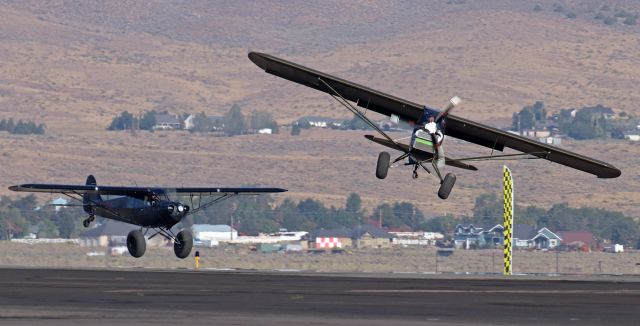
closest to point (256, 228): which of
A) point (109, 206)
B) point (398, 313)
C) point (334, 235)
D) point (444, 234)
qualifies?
point (334, 235)

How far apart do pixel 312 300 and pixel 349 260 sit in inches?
3832

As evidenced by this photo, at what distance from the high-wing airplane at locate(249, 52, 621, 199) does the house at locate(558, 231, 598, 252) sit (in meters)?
107

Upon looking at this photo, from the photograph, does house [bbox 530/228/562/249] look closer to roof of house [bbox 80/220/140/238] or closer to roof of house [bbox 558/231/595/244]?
roof of house [bbox 558/231/595/244]

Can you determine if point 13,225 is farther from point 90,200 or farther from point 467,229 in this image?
point 90,200

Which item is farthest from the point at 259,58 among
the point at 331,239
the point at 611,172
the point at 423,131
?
the point at 331,239

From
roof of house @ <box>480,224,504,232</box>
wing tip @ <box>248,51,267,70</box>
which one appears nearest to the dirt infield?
roof of house @ <box>480,224,504,232</box>

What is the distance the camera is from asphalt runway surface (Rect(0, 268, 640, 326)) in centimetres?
3006

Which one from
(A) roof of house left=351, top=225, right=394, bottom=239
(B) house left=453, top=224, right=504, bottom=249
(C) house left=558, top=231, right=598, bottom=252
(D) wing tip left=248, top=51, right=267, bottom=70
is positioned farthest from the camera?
(C) house left=558, top=231, right=598, bottom=252

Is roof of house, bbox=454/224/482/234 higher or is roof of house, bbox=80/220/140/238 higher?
roof of house, bbox=454/224/482/234

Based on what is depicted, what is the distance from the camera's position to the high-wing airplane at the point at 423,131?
1986 inches

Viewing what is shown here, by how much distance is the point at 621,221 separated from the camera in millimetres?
187250

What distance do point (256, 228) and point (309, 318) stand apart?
140194mm

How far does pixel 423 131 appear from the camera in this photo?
167ft

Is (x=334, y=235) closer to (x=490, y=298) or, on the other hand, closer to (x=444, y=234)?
(x=444, y=234)
